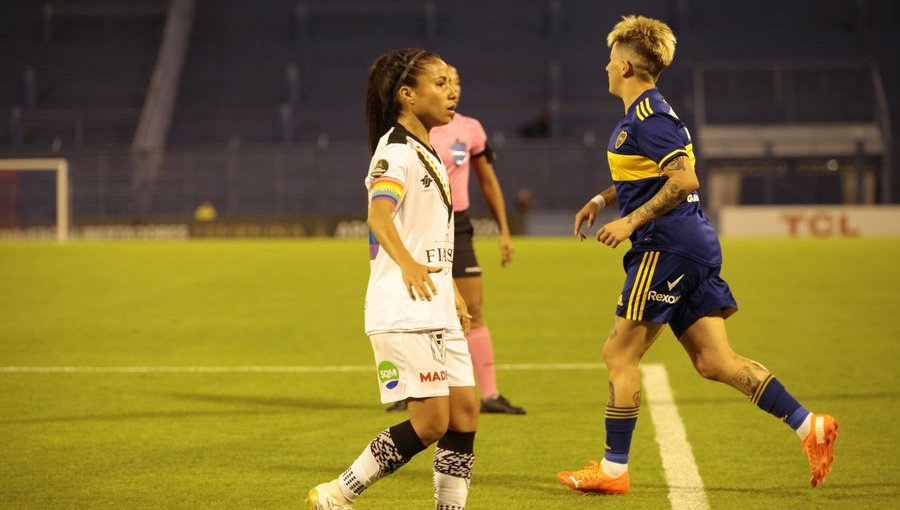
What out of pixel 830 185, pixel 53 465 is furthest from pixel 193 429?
pixel 830 185

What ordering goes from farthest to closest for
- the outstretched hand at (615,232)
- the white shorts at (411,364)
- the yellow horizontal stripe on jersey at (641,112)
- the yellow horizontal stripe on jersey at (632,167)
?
the yellow horizontal stripe on jersey at (632,167), the yellow horizontal stripe on jersey at (641,112), the outstretched hand at (615,232), the white shorts at (411,364)

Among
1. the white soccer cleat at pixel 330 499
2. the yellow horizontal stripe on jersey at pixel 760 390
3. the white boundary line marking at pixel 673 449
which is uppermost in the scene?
the yellow horizontal stripe on jersey at pixel 760 390

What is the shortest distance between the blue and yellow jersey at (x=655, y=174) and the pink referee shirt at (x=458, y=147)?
2.50 meters

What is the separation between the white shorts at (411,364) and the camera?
4.58 meters

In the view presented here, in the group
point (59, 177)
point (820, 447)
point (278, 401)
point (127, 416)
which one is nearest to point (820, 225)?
point (59, 177)

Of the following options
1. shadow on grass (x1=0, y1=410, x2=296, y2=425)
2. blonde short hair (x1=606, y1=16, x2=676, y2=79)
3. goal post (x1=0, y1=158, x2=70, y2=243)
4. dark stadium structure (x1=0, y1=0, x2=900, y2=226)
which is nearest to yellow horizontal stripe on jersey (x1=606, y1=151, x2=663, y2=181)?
blonde short hair (x1=606, y1=16, x2=676, y2=79)

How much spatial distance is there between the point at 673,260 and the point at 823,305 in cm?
1099

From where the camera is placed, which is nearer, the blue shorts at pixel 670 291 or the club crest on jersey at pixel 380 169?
the club crest on jersey at pixel 380 169

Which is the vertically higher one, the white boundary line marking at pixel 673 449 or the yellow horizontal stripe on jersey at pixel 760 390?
the yellow horizontal stripe on jersey at pixel 760 390

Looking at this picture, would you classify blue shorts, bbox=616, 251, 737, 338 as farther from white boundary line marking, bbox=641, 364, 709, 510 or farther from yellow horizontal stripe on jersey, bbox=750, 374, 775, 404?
white boundary line marking, bbox=641, 364, 709, 510

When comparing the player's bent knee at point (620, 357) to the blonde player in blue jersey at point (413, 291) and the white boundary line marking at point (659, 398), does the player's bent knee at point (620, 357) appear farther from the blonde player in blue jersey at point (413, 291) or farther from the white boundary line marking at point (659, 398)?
the blonde player in blue jersey at point (413, 291)

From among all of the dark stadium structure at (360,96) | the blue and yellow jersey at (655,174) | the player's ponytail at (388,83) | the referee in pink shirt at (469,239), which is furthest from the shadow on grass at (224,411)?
the dark stadium structure at (360,96)

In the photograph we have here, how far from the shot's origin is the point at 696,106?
41.6 meters

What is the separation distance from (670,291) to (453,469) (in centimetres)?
154
